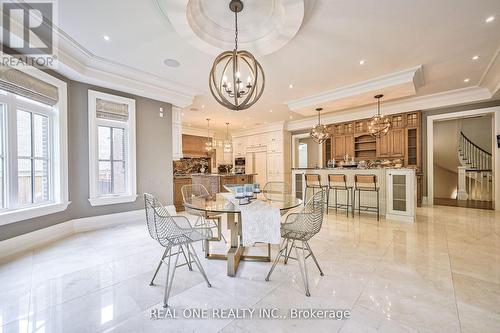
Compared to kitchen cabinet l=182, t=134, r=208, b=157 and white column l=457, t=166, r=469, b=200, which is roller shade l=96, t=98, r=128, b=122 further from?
white column l=457, t=166, r=469, b=200

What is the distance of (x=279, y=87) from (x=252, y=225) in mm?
3662

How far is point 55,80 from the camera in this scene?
10.7 feet

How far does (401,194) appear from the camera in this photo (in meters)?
4.28

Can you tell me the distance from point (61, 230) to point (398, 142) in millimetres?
8028

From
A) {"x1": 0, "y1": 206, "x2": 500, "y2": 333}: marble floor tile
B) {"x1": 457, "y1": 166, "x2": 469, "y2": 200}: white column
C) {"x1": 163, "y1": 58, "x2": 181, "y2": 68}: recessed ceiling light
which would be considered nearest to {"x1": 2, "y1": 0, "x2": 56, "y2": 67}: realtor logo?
{"x1": 163, "y1": 58, "x2": 181, "y2": 68}: recessed ceiling light

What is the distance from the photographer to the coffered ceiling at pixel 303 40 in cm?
238

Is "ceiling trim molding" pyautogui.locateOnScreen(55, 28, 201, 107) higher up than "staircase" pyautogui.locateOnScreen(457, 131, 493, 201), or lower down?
higher up

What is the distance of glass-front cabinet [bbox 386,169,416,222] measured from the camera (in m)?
4.13

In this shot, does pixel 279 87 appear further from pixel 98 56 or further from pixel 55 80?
A: pixel 55 80

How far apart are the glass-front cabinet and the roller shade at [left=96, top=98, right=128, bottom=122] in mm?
5627

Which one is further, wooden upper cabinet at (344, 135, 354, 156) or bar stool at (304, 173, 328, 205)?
wooden upper cabinet at (344, 135, 354, 156)

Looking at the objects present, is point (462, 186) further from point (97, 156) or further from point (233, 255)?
point (97, 156)

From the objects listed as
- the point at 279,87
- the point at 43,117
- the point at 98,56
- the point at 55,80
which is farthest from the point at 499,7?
the point at 43,117

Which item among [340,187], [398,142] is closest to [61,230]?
[340,187]
